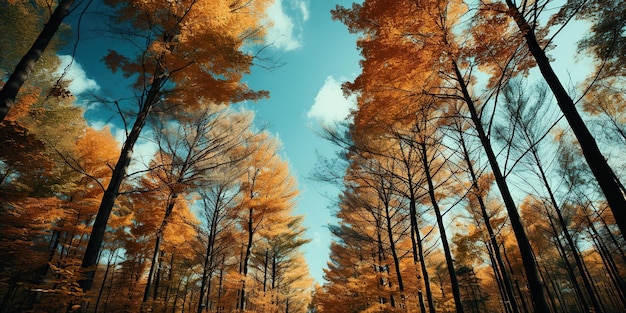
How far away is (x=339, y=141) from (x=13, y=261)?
44.3ft

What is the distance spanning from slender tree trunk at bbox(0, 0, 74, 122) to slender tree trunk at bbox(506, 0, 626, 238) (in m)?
6.06

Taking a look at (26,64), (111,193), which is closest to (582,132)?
(111,193)

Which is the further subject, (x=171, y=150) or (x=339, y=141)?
(x=171, y=150)

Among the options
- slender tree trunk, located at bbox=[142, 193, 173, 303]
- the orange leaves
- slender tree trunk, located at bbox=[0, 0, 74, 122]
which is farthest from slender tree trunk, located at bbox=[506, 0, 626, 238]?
slender tree trunk, located at bbox=[142, 193, 173, 303]

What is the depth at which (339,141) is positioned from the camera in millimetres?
5723

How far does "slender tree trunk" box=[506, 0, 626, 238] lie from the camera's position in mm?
2457

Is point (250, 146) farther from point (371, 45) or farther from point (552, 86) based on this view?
point (552, 86)

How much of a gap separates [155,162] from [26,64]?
17.0 ft

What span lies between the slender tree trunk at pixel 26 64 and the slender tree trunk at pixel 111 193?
1261 mm

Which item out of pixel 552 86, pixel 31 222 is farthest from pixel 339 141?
pixel 31 222

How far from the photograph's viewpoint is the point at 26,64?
318 centimetres

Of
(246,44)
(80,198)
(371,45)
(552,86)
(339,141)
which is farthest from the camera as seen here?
(80,198)

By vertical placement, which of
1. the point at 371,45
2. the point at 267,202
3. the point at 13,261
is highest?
the point at 371,45

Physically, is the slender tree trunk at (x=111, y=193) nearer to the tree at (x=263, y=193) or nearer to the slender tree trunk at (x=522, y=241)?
the tree at (x=263, y=193)
